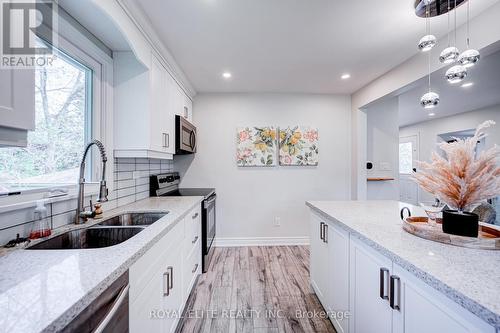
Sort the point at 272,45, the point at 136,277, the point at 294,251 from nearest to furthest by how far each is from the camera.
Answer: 1. the point at 136,277
2. the point at 272,45
3. the point at 294,251

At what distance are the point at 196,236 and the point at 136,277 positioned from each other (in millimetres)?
1357

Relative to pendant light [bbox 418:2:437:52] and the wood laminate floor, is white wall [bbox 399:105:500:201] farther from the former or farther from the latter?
the wood laminate floor

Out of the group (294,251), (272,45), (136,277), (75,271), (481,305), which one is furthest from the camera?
(294,251)

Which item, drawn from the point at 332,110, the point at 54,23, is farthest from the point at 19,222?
the point at 332,110

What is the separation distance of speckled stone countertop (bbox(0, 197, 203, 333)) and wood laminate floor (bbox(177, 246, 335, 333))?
3.93 ft

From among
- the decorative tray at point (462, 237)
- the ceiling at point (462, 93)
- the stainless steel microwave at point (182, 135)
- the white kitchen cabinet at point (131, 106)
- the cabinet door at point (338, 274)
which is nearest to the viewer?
the decorative tray at point (462, 237)

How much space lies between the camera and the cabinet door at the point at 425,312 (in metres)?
0.69

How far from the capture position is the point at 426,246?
3.35ft

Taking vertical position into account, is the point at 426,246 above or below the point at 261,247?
above

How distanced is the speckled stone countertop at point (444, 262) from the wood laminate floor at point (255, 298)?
1010mm

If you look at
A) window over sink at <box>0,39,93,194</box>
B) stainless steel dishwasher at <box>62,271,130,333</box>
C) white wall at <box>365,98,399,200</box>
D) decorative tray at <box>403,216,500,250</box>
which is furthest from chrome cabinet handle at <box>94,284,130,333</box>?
white wall at <box>365,98,399,200</box>

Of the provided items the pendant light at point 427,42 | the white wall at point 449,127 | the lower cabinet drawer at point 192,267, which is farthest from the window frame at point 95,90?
the white wall at point 449,127

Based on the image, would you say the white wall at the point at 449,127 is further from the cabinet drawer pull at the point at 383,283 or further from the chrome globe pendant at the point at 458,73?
the cabinet drawer pull at the point at 383,283

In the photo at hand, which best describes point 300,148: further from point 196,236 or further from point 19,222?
point 19,222
